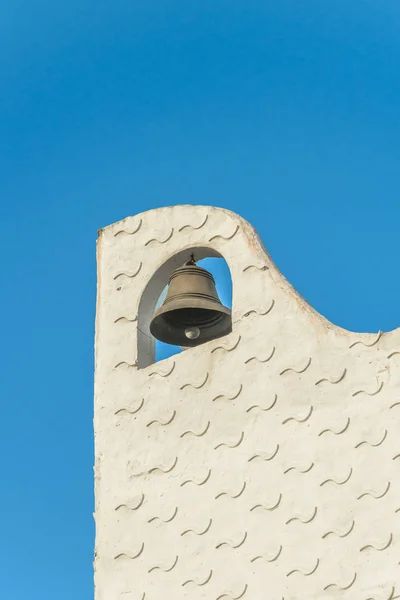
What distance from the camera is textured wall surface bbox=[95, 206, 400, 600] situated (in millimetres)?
9492

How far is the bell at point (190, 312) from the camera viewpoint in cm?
1118

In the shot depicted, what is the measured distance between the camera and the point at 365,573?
9234mm

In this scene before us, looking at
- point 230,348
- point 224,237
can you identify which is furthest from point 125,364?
point 224,237

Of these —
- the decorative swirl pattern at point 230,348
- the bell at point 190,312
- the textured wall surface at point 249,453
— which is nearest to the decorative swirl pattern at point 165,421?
the textured wall surface at point 249,453

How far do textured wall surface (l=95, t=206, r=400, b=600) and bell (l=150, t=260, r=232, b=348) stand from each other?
181 mm

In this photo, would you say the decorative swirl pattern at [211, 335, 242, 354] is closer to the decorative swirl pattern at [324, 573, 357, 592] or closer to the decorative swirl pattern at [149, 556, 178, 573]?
the decorative swirl pattern at [149, 556, 178, 573]

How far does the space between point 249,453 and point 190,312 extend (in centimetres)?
168

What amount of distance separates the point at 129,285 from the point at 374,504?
9.88 feet

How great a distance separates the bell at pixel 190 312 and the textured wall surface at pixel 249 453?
0.18 m

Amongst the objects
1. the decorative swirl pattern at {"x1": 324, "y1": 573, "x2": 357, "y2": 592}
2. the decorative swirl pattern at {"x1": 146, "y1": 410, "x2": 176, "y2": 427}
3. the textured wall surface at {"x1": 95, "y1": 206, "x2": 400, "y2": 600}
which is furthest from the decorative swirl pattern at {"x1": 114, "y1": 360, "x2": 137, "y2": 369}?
the decorative swirl pattern at {"x1": 324, "y1": 573, "x2": 357, "y2": 592}

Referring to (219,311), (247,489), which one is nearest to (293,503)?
(247,489)

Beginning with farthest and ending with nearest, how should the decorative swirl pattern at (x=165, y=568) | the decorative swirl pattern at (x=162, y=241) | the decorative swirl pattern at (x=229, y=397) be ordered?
the decorative swirl pattern at (x=162, y=241) < the decorative swirl pattern at (x=229, y=397) < the decorative swirl pattern at (x=165, y=568)

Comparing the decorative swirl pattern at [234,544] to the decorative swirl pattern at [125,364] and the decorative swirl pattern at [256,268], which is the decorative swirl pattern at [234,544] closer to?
the decorative swirl pattern at [125,364]

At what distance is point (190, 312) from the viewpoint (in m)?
11.4
